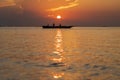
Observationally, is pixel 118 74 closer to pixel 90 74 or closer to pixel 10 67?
pixel 90 74

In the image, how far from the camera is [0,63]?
2780 centimetres

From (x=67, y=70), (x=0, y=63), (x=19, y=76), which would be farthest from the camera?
(x=0, y=63)

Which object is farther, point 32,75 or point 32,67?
point 32,67

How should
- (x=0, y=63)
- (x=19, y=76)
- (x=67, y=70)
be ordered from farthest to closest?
(x=0, y=63) → (x=67, y=70) → (x=19, y=76)

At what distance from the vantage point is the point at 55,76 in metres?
21.9

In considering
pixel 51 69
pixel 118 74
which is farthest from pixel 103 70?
pixel 51 69

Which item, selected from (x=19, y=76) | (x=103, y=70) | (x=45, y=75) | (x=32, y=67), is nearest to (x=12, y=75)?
(x=19, y=76)

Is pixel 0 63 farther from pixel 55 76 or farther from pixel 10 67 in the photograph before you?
pixel 55 76

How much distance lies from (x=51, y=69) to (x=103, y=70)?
15.3ft

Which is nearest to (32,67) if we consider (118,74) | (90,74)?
(90,74)

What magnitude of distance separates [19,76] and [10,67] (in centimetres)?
435

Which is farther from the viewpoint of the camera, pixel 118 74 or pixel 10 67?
pixel 10 67

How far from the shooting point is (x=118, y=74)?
73.8ft

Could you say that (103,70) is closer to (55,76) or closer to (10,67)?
(55,76)
